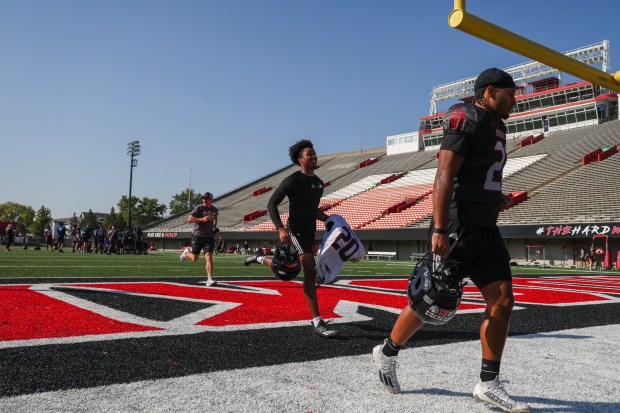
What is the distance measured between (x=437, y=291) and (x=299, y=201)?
2.48 meters

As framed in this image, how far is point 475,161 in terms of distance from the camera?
2.90 m

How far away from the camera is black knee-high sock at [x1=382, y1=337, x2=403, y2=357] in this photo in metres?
2.98

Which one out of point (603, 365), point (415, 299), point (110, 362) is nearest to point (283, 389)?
point (415, 299)

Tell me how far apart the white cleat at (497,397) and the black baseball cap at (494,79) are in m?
1.62

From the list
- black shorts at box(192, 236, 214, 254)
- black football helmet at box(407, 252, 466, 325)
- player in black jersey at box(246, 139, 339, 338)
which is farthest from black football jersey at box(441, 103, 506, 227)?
black shorts at box(192, 236, 214, 254)

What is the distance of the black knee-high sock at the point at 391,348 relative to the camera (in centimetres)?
298

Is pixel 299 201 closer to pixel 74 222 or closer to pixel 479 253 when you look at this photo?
pixel 479 253

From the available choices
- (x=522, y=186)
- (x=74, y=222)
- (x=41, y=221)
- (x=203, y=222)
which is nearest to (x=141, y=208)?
(x=41, y=221)

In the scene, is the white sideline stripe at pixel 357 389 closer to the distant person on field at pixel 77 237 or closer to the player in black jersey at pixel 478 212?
the player in black jersey at pixel 478 212

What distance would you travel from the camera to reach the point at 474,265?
296 centimetres

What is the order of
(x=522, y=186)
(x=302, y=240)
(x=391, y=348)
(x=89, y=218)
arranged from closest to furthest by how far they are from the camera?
(x=391, y=348), (x=302, y=240), (x=522, y=186), (x=89, y=218)

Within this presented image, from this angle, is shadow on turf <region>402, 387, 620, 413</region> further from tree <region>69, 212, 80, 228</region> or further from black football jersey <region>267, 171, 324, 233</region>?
tree <region>69, 212, 80, 228</region>

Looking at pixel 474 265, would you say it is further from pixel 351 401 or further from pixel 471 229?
pixel 351 401

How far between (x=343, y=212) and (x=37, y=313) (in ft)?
119
